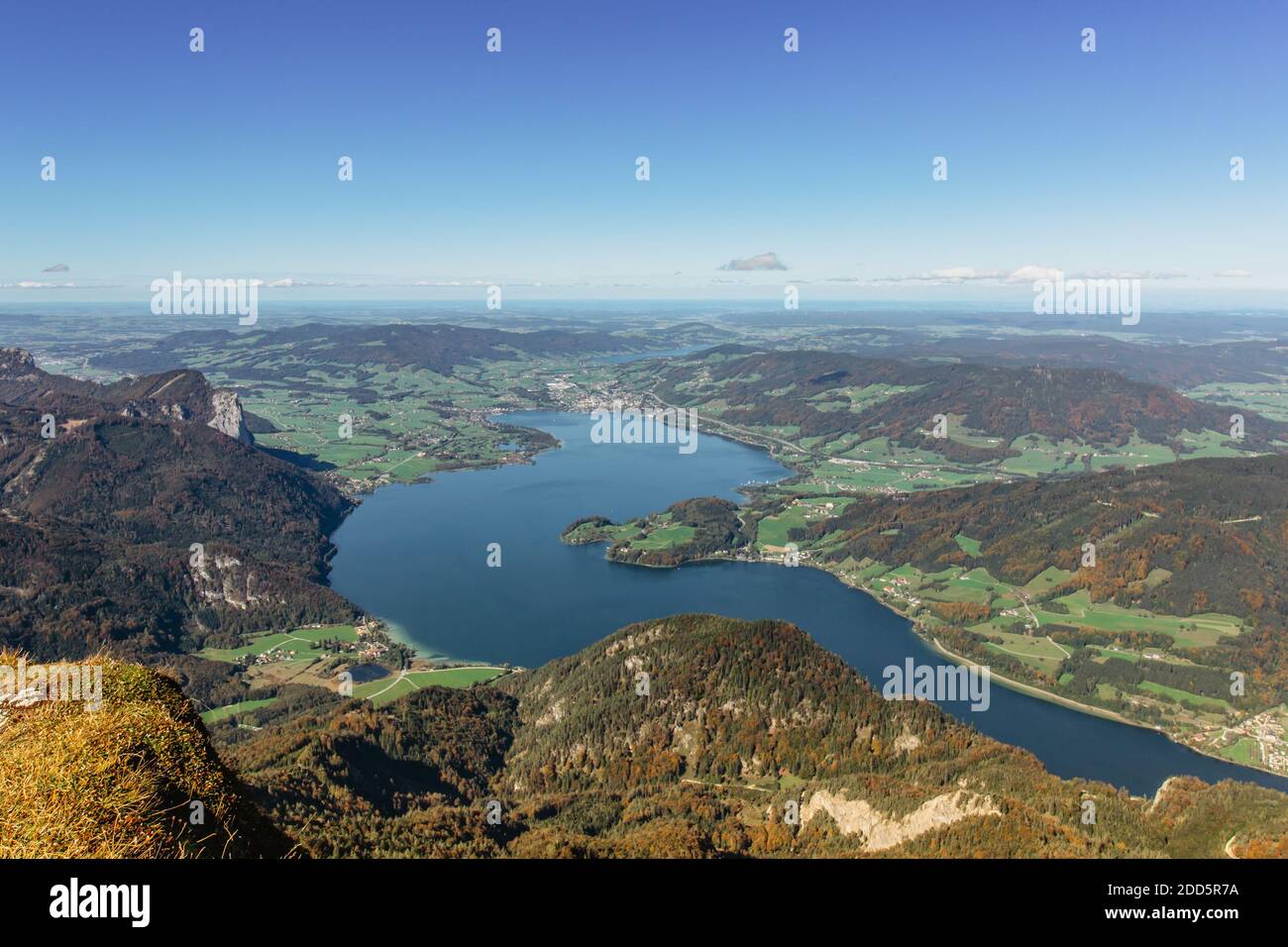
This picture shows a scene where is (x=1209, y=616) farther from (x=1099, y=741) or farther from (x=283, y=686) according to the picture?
(x=283, y=686)

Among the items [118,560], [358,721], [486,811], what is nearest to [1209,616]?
[486,811]

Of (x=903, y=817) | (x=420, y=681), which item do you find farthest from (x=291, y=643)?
(x=903, y=817)

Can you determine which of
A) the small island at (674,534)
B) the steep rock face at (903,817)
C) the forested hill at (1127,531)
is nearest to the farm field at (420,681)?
the steep rock face at (903,817)

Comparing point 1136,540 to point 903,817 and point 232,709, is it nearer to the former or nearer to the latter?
point 903,817

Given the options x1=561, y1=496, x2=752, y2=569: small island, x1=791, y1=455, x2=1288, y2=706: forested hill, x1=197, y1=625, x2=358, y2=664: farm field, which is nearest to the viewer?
x1=197, y1=625, x2=358, y2=664: farm field

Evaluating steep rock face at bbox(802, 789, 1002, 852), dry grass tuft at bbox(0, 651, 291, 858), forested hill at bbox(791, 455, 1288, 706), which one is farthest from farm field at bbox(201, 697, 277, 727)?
forested hill at bbox(791, 455, 1288, 706)

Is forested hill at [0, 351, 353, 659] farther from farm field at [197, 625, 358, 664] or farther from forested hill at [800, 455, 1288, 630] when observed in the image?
forested hill at [800, 455, 1288, 630]

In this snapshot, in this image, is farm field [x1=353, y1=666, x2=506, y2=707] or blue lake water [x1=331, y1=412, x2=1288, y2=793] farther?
farm field [x1=353, y1=666, x2=506, y2=707]

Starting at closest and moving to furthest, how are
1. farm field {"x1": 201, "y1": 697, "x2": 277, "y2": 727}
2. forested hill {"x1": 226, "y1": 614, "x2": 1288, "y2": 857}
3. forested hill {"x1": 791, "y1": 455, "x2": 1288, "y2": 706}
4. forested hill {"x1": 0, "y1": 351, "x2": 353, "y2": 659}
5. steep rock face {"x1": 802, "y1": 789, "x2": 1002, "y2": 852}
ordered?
forested hill {"x1": 226, "y1": 614, "x2": 1288, "y2": 857}
steep rock face {"x1": 802, "y1": 789, "x2": 1002, "y2": 852}
farm field {"x1": 201, "y1": 697, "x2": 277, "y2": 727}
forested hill {"x1": 0, "y1": 351, "x2": 353, "y2": 659}
forested hill {"x1": 791, "y1": 455, "x2": 1288, "y2": 706}
